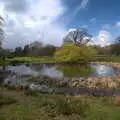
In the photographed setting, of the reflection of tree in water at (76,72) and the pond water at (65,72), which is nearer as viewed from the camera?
the reflection of tree in water at (76,72)

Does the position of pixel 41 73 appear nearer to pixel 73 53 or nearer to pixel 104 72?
pixel 104 72

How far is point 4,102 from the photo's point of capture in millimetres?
11961

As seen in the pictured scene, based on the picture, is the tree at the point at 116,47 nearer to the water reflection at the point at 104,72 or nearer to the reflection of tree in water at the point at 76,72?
the water reflection at the point at 104,72

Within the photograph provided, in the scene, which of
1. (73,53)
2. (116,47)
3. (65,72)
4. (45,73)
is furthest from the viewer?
(116,47)

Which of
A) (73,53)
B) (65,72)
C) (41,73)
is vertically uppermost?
(73,53)

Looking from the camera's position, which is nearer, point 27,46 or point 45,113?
point 45,113

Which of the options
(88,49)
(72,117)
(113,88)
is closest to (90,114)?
(72,117)

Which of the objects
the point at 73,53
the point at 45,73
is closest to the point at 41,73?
the point at 45,73

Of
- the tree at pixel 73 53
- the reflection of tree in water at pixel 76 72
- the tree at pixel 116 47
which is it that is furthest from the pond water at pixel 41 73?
the tree at pixel 116 47

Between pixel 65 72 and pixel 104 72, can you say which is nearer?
pixel 65 72

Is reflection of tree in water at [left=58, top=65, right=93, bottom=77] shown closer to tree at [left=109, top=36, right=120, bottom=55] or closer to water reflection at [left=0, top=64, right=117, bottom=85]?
water reflection at [left=0, top=64, right=117, bottom=85]

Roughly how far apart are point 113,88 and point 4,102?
15.0m

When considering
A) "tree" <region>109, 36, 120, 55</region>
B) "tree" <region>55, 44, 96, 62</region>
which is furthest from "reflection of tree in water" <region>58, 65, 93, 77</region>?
"tree" <region>109, 36, 120, 55</region>

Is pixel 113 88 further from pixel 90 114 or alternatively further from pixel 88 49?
pixel 88 49
